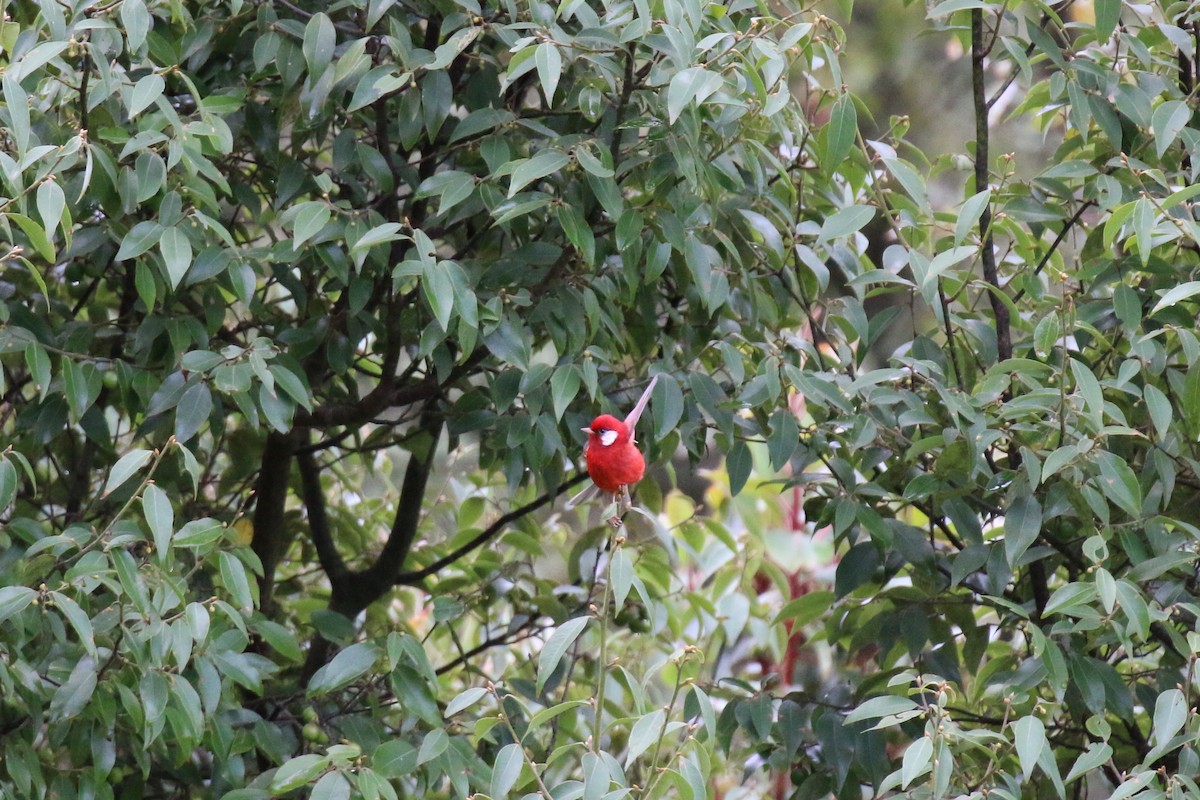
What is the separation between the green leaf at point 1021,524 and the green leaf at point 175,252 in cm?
114

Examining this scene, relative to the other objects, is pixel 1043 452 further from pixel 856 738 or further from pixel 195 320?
pixel 195 320

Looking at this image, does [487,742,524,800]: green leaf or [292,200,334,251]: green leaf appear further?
[292,200,334,251]: green leaf

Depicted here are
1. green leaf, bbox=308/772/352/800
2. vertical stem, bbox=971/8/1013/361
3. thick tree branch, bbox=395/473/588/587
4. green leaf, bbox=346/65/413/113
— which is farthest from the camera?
thick tree branch, bbox=395/473/588/587

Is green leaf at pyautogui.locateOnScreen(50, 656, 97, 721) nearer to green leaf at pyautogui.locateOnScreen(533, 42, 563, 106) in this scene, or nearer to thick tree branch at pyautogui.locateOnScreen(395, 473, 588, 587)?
thick tree branch at pyautogui.locateOnScreen(395, 473, 588, 587)

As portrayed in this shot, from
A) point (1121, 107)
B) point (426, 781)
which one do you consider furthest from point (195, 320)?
point (1121, 107)

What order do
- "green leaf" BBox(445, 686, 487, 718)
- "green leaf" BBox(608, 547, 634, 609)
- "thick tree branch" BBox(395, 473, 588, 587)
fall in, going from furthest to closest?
"thick tree branch" BBox(395, 473, 588, 587)
"green leaf" BBox(445, 686, 487, 718)
"green leaf" BBox(608, 547, 634, 609)

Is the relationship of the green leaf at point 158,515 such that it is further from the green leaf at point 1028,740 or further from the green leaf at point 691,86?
the green leaf at point 1028,740

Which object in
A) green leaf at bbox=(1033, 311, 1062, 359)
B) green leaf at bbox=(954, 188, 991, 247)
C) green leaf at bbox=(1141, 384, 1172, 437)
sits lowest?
green leaf at bbox=(1141, 384, 1172, 437)

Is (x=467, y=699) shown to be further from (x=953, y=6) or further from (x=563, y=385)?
(x=953, y=6)

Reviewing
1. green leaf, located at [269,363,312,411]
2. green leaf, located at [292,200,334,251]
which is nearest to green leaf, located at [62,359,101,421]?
green leaf, located at [269,363,312,411]

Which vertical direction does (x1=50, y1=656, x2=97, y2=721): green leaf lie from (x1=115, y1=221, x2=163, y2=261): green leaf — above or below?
below

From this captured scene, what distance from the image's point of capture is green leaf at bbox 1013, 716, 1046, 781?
1.42 meters

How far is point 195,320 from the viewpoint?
6.17ft

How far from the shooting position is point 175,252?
1.65 meters
